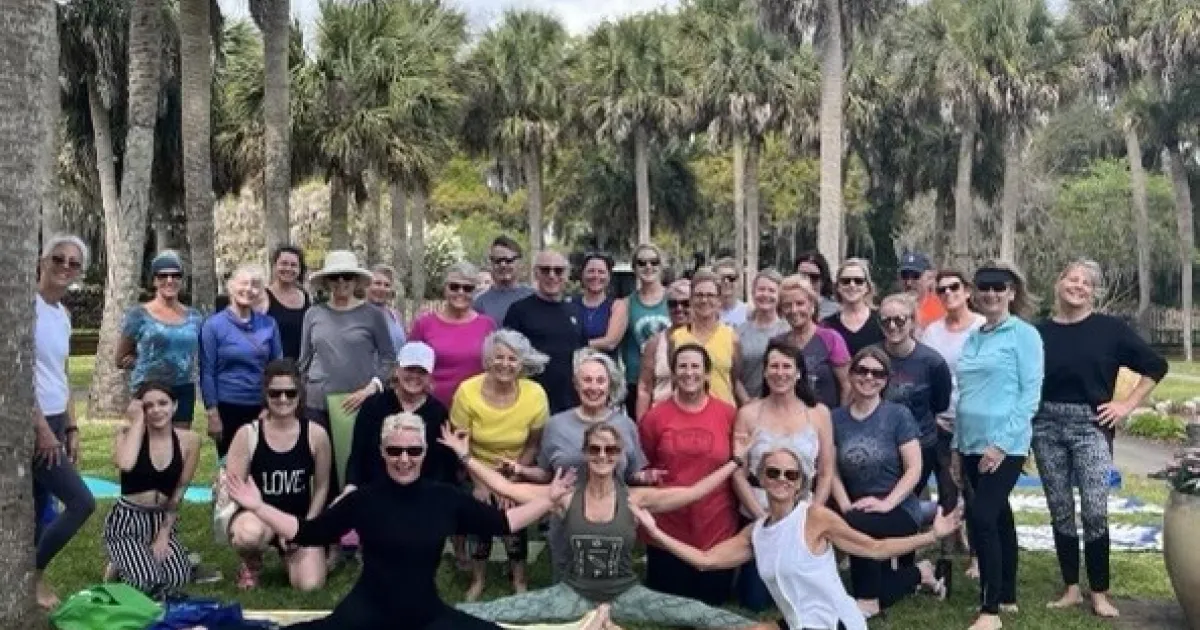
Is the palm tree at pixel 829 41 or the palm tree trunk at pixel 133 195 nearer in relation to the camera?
the palm tree trunk at pixel 133 195

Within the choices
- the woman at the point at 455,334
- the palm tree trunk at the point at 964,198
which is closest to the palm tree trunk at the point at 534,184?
the palm tree trunk at the point at 964,198

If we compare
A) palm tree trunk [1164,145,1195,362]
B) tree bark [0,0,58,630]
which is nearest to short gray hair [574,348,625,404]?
tree bark [0,0,58,630]

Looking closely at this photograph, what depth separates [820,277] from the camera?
7762 millimetres

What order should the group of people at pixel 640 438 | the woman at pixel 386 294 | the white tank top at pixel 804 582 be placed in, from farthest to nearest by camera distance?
the woman at pixel 386 294, the group of people at pixel 640 438, the white tank top at pixel 804 582

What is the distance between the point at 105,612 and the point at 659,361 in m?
3.17

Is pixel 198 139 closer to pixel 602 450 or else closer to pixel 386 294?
pixel 386 294

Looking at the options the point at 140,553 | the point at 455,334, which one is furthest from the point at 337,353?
the point at 140,553

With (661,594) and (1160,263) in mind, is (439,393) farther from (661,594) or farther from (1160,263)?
(1160,263)

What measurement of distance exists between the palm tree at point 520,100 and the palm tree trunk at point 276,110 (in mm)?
19244

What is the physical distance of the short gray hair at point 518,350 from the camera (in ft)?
20.3

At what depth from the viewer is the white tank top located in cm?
505

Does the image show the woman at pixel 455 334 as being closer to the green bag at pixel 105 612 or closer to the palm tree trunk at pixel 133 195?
the green bag at pixel 105 612

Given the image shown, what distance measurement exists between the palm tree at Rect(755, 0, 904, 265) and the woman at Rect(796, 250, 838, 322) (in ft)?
42.3

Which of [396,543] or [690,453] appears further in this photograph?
[690,453]
